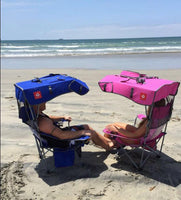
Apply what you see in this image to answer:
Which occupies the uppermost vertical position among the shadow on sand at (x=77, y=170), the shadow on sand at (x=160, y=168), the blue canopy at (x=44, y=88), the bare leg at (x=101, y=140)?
the blue canopy at (x=44, y=88)

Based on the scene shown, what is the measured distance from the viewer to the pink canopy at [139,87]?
3.59 metres

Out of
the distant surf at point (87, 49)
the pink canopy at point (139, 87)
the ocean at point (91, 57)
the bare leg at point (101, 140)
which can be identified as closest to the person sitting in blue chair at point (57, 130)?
the bare leg at point (101, 140)

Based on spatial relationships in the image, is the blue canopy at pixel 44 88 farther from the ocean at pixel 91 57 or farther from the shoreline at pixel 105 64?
the ocean at pixel 91 57

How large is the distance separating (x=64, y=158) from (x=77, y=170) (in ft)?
0.96

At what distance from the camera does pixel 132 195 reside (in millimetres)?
3564

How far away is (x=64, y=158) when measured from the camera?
14.0 ft

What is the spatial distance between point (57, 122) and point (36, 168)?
0.94m

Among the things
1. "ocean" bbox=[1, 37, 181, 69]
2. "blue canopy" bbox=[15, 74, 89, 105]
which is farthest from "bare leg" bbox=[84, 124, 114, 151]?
"ocean" bbox=[1, 37, 181, 69]

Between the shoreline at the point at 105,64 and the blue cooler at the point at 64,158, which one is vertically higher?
the shoreline at the point at 105,64

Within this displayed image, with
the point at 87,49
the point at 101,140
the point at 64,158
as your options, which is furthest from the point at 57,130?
the point at 87,49

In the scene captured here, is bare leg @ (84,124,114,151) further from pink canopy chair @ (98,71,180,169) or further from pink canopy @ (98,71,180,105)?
pink canopy @ (98,71,180,105)

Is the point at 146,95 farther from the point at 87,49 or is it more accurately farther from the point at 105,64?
the point at 87,49

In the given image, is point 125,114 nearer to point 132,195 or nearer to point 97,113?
point 97,113

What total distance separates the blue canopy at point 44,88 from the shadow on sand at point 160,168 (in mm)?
1457
